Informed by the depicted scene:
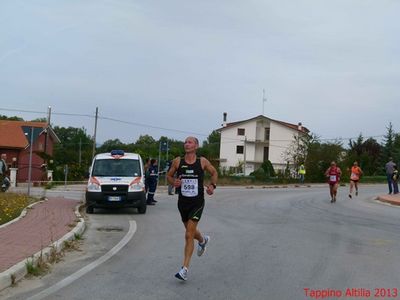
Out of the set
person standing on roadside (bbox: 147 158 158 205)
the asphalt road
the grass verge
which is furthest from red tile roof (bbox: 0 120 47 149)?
the asphalt road

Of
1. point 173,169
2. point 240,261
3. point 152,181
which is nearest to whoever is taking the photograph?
point 173,169

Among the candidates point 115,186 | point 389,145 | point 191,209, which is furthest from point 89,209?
point 389,145

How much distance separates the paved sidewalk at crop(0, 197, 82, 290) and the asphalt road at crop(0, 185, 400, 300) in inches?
19.5

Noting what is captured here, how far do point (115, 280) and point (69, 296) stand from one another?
992 millimetres

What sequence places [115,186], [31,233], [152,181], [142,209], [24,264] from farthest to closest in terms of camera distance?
1. [152,181]
2. [142,209]
3. [115,186]
4. [31,233]
5. [24,264]

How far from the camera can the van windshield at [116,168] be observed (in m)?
17.5

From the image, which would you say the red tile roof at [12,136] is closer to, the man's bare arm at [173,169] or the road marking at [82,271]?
the road marking at [82,271]

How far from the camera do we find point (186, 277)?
759 centimetres

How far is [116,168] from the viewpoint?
17.7 m

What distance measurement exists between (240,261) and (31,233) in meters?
4.55

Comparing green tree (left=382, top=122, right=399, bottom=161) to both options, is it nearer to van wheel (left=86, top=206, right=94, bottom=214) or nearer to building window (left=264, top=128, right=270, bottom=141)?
building window (left=264, top=128, right=270, bottom=141)

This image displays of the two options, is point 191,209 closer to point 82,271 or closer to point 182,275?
point 182,275

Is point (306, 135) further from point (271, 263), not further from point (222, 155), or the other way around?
point (271, 263)

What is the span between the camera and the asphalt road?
23.0ft
